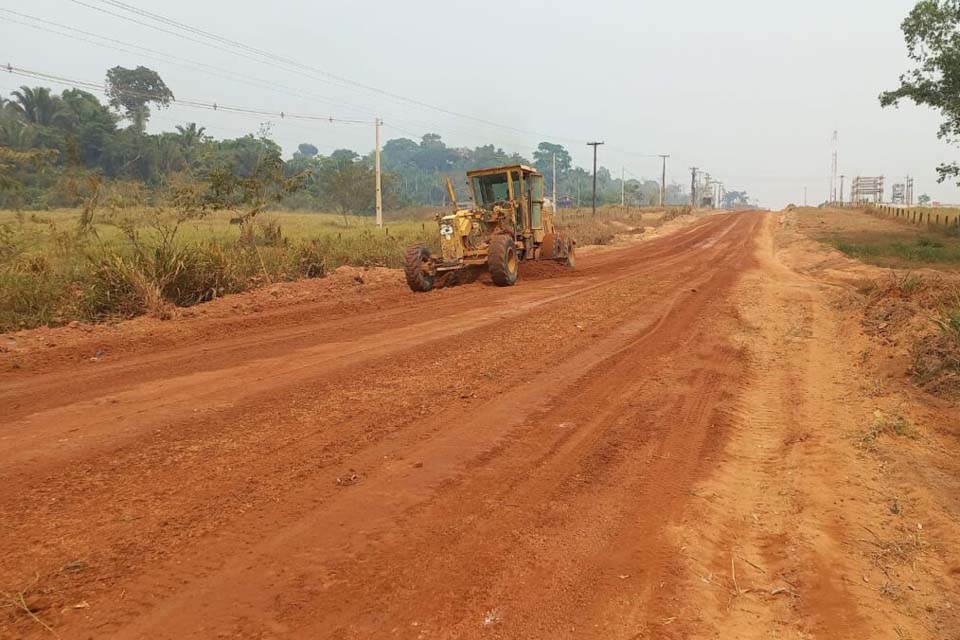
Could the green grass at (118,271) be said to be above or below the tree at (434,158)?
below

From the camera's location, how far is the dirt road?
2.88 meters

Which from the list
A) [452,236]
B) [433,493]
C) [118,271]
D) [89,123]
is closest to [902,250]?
[452,236]

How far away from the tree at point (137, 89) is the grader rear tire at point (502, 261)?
5426cm

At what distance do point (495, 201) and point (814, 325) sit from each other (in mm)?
8090

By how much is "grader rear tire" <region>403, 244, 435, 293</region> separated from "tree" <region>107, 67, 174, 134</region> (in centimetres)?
5397

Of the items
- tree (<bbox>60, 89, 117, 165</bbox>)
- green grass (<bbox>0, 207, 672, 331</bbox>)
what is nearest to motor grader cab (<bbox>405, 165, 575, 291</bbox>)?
green grass (<bbox>0, 207, 672, 331</bbox>)

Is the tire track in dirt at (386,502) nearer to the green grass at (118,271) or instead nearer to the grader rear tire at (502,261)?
the green grass at (118,271)

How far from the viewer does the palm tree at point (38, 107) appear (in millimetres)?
52312

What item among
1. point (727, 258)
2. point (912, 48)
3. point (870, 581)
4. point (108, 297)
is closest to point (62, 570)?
point (870, 581)

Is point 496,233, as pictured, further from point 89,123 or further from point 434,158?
point 434,158

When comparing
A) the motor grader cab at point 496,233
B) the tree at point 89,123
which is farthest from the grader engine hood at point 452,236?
the tree at point 89,123

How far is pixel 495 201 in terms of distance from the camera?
15.6 meters

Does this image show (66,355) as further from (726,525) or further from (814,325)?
(814,325)

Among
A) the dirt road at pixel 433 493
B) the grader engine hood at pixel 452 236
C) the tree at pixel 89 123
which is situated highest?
the tree at pixel 89 123
